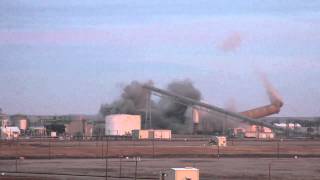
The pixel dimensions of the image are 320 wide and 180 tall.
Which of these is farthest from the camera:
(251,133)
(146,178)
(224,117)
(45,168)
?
(224,117)

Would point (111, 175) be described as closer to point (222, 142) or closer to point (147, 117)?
point (222, 142)

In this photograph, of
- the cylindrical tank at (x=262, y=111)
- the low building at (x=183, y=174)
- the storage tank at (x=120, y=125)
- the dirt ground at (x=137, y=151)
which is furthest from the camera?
the cylindrical tank at (x=262, y=111)

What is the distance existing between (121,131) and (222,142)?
220 feet

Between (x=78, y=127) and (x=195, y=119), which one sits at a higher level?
(x=195, y=119)

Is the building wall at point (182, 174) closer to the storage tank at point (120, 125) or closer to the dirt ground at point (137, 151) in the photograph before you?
the dirt ground at point (137, 151)

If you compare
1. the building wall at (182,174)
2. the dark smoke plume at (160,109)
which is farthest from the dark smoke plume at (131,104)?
the building wall at (182,174)

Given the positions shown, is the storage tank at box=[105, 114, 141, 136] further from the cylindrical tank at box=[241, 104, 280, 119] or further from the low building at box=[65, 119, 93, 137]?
the cylindrical tank at box=[241, 104, 280, 119]

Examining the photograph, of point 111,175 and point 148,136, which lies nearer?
point 111,175

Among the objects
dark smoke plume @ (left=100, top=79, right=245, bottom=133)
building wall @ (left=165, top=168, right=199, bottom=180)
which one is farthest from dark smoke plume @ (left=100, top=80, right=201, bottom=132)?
building wall @ (left=165, top=168, right=199, bottom=180)

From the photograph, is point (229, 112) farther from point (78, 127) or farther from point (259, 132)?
point (78, 127)

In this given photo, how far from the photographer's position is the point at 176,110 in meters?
168

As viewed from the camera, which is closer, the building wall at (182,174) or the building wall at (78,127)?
the building wall at (182,174)

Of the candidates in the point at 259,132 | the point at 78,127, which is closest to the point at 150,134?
the point at 259,132

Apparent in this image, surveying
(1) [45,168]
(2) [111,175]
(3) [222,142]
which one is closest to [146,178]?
(2) [111,175]
